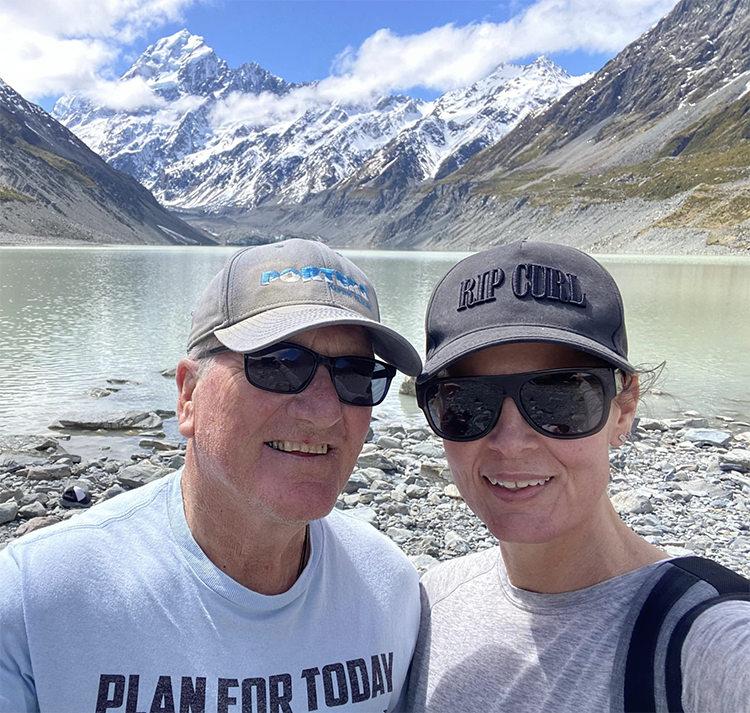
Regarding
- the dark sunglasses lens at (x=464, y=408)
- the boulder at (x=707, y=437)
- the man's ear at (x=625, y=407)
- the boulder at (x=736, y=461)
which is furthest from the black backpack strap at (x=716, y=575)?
the boulder at (x=707, y=437)

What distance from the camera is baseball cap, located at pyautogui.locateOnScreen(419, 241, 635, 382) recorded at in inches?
83.0

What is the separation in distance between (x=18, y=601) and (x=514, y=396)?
161 cm

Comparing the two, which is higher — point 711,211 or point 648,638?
point 711,211

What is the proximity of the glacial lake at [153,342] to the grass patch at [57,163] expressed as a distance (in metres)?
121

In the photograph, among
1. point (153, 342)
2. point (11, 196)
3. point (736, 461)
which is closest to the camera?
point (736, 461)

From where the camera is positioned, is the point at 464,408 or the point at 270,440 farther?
the point at 464,408

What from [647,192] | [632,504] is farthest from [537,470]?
[647,192]

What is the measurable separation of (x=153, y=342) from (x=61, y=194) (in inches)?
5472

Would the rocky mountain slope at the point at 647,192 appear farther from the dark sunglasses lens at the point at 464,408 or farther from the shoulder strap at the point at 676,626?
the shoulder strap at the point at 676,626

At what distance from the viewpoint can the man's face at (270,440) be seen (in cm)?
220

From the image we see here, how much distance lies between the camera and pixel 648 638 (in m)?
1.70

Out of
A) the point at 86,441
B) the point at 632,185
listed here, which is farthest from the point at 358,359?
the point at 632,185

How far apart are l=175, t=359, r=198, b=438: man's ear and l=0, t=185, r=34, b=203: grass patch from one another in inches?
5384

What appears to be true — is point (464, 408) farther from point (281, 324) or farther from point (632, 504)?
point (632, 504)
